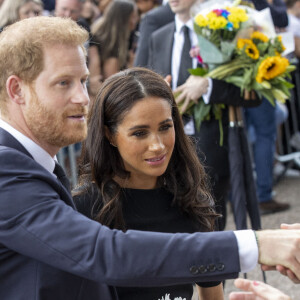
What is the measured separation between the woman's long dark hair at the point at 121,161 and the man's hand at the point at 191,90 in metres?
1.53

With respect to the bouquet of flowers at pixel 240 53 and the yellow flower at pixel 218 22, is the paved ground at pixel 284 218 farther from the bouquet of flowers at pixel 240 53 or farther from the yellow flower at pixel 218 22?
the yellow flower at pixel 218 22

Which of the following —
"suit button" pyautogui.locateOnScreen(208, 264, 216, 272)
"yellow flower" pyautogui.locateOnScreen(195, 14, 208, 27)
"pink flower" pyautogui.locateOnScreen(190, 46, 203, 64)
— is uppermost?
Result: "suit button" pyautogui.locateOnScreen(208, 264, 216, 272)

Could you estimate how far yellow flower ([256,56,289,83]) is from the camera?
164 inches

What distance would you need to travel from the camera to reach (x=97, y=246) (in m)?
1.66

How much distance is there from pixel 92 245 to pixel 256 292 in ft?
1.79

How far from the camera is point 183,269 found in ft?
5.51

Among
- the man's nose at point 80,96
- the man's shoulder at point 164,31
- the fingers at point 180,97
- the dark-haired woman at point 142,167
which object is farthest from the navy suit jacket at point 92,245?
the man's shoulder at point 164,31

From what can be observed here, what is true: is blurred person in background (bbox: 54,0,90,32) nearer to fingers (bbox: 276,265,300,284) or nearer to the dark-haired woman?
the dark-haired woman

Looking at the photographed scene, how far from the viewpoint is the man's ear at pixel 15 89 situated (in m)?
1.86

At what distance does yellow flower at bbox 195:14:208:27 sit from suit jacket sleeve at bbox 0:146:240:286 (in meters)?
2.81

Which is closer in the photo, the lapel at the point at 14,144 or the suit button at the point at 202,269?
the suit button at the point at 202,269

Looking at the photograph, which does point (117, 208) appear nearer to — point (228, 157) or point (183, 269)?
point (183, 269)

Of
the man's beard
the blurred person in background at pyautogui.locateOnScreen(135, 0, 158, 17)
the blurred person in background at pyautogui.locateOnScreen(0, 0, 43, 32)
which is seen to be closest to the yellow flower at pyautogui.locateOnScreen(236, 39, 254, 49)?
the blurred person in background at pyautogui.locateOnScreen(0, 0, 43, 32)

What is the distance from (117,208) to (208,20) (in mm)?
2089
